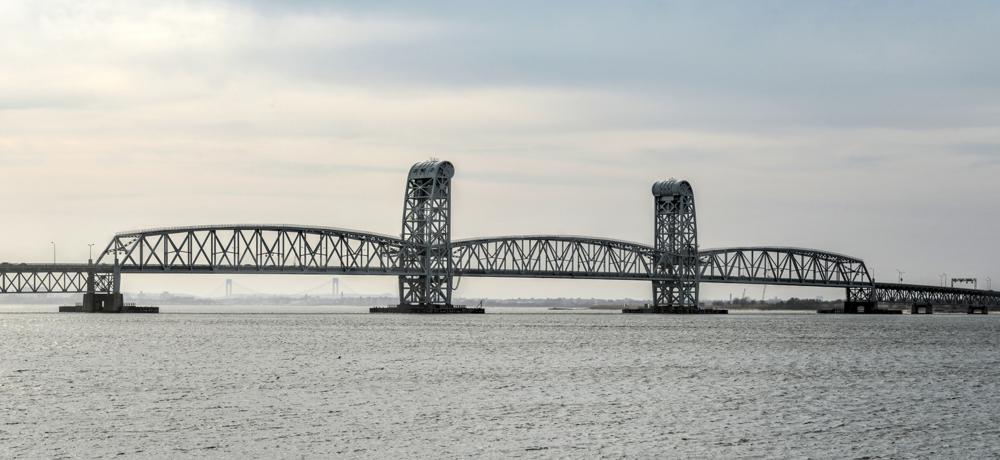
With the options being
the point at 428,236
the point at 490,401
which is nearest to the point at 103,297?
the point at 428,236

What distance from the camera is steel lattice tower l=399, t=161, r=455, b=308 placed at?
538 ft

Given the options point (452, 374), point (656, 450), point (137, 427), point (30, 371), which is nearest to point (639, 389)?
point (452, 374)

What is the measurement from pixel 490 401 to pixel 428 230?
11898 cm

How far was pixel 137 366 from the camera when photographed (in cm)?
6247

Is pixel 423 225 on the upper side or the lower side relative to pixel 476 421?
upper

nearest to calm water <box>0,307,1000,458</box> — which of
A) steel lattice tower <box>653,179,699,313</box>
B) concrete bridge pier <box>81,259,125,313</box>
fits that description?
concrete bridge pier <box>81,259,125,313</box>

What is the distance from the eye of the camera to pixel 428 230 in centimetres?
16625

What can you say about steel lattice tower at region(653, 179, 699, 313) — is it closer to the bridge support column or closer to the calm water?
the bridge support column

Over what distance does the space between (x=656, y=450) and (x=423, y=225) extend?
13158 centimetres

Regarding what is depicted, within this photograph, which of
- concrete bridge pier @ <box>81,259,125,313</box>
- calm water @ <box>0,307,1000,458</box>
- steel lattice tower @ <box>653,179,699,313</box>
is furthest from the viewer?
steel lattice tower @ <box>653,179,699,313</box>

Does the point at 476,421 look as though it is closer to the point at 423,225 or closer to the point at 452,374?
the point at 452,374

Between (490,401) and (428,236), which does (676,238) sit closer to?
(428,236)

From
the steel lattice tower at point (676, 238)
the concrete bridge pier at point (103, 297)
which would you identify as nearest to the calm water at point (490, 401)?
the concrete bridge pier at point (103, 297)

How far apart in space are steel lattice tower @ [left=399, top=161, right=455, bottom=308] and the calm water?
81.1m
